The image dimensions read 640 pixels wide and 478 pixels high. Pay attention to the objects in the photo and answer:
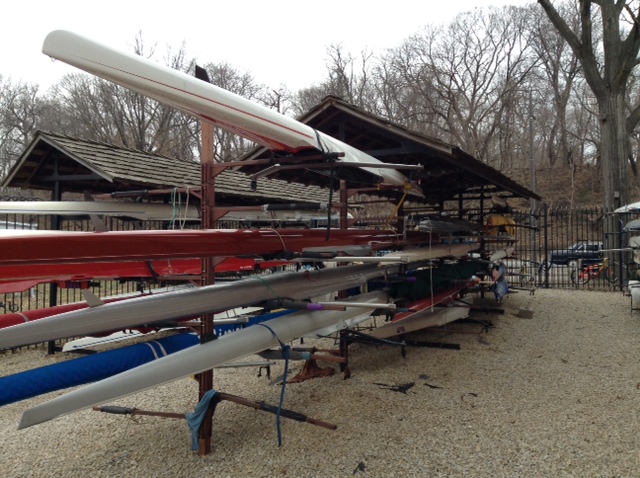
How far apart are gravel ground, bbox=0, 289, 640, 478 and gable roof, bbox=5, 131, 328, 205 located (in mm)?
3248

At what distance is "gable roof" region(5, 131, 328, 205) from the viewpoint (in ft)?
24.6

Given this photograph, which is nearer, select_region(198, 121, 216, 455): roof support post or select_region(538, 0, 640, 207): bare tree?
select_region(198, 121, 216, 455): roof support post

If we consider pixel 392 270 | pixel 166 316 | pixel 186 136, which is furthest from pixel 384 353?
pixel 186 136

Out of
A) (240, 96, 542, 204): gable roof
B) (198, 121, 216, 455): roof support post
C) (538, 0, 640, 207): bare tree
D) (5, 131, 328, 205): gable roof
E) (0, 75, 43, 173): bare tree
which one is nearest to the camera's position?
(198, 121, 216, 455): roof support post

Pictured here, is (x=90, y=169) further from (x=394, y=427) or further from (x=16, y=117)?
(x=16, y=117)

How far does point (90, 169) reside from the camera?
7406 millimetres

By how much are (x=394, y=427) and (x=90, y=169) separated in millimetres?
6143

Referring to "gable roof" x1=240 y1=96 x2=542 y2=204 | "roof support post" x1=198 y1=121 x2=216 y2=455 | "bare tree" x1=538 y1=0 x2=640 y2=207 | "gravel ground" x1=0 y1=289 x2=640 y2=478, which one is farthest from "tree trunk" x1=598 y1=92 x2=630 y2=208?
"roof support post" x1=198 y1=121 x2=216 y2=455

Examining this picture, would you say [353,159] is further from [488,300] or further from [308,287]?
[488,300]

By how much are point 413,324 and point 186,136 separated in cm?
2942

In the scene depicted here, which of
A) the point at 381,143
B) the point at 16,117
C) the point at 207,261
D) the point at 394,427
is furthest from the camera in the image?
the point at 16,117

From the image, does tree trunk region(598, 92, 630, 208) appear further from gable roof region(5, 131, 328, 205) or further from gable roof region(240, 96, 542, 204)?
gable roof region(5, 131, 328, 205)

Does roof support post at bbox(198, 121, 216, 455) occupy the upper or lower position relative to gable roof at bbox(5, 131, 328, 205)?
lower

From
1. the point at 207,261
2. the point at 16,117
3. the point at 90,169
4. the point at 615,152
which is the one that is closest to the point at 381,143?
the point at 207,261
